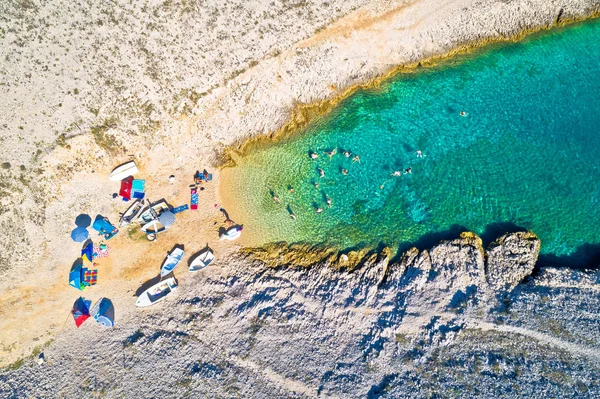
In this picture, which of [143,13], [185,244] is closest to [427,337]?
[185,244]

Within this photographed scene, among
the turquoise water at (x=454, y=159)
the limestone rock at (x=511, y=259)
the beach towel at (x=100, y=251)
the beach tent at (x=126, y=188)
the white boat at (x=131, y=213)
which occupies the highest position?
the beach tent at (x=126, y=188)

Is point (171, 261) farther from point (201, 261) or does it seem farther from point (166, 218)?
point (166, 218)

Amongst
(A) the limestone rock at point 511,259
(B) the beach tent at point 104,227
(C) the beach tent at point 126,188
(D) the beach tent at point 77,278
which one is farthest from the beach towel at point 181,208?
(A) the limestone rock at point 511,259

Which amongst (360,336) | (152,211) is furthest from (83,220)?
(360,336)

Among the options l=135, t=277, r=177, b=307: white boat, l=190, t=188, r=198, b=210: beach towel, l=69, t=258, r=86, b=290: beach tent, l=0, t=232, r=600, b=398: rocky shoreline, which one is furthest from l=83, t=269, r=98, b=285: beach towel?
l=190, t=188, r=198, b=210: beach towel

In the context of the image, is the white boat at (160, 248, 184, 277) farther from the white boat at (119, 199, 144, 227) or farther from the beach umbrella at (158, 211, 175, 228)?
the white boat at (119, 199, 144, 227)

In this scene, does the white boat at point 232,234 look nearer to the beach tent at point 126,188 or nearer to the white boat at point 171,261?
the white boat at point 171,261
